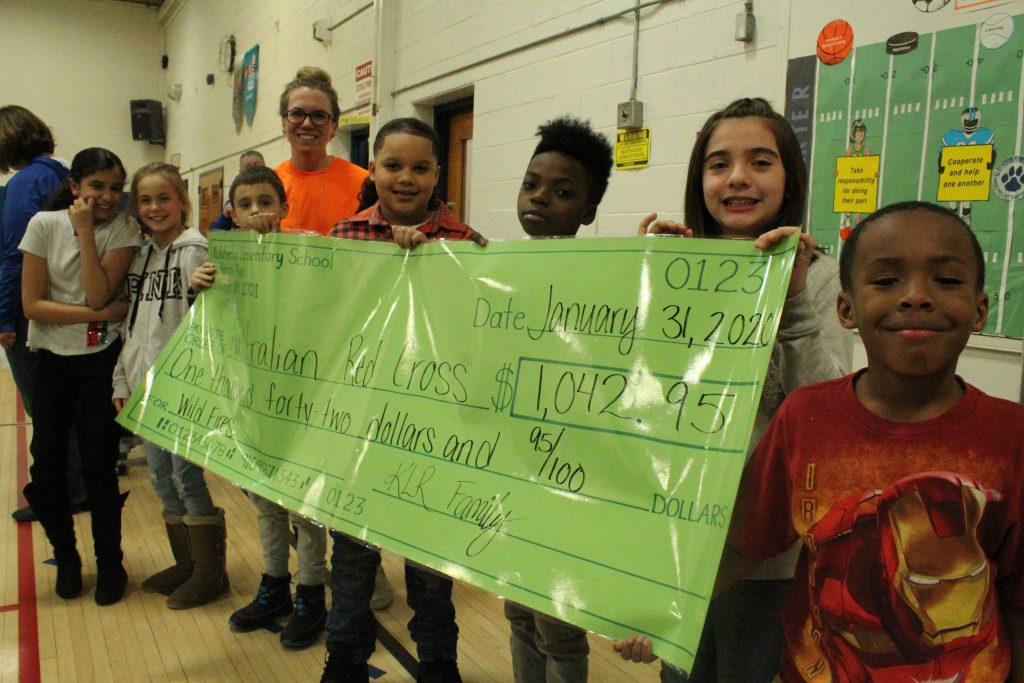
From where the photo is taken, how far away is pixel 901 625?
31.0 inches

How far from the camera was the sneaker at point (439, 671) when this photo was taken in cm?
176

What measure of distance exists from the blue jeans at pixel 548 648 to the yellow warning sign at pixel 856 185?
1.57 m

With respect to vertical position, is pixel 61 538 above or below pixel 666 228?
below

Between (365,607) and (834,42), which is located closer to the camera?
(365,607)

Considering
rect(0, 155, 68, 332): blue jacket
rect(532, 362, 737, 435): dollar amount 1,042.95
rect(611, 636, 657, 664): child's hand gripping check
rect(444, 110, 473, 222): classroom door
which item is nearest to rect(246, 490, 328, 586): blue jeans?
rect(532, 362, 737, 435): dollar amount 1,042.95

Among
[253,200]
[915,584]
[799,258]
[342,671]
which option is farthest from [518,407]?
[253,200]

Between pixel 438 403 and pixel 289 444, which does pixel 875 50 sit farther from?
pixel 289 444

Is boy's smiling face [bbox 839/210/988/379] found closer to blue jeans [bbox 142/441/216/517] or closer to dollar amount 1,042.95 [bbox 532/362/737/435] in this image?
dollar amount 1,042.95 [bbox 532/362/737/435]

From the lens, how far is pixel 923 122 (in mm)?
1941

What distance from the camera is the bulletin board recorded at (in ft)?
5.84

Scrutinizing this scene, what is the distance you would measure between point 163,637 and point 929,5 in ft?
9.48

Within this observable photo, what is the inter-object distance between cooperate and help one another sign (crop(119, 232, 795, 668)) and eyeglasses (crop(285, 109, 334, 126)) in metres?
0.78

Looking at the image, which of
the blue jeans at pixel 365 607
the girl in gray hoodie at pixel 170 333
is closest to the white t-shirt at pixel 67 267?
the girl in gray hoodie at pixel 170 333

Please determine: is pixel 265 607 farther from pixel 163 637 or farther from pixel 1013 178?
pixel 1013 178
